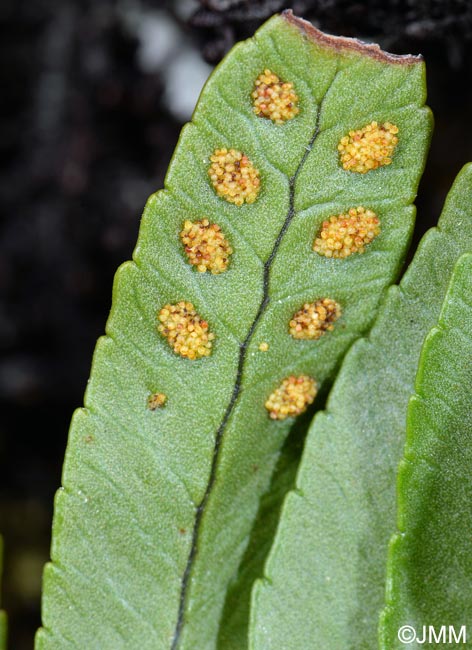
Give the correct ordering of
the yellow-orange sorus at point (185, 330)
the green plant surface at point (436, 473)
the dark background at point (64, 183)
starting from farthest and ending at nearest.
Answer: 1. the dark background at point (64, 183)
2. the yellow-orange sorus at point (185, 330)
3. the green plant surface at point (436, 473)

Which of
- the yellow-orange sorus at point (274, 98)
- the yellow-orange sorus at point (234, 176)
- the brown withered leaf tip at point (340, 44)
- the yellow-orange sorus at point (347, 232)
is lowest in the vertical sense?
the yellow-orange sorus at point (347, 232)

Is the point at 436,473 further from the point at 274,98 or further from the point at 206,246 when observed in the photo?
the point at 274,98

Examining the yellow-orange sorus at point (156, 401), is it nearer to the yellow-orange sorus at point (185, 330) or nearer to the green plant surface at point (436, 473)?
the yellow-orange sorus at point (185, 330)

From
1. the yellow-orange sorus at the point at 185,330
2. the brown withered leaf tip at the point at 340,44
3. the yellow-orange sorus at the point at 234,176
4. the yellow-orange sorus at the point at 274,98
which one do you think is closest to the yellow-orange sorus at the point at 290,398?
the yellow-orange sorus at the point at 185,330

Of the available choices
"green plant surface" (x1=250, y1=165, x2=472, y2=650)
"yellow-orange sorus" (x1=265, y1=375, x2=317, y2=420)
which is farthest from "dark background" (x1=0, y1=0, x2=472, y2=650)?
"yellow-orange sorus" (x1=265, y1=375, x2=317, y2=420)

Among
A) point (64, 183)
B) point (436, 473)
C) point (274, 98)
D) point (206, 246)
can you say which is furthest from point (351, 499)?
point (64, 183)

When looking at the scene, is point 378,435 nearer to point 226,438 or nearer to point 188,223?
point 226,438

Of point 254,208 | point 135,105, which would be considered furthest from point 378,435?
point 135,105
